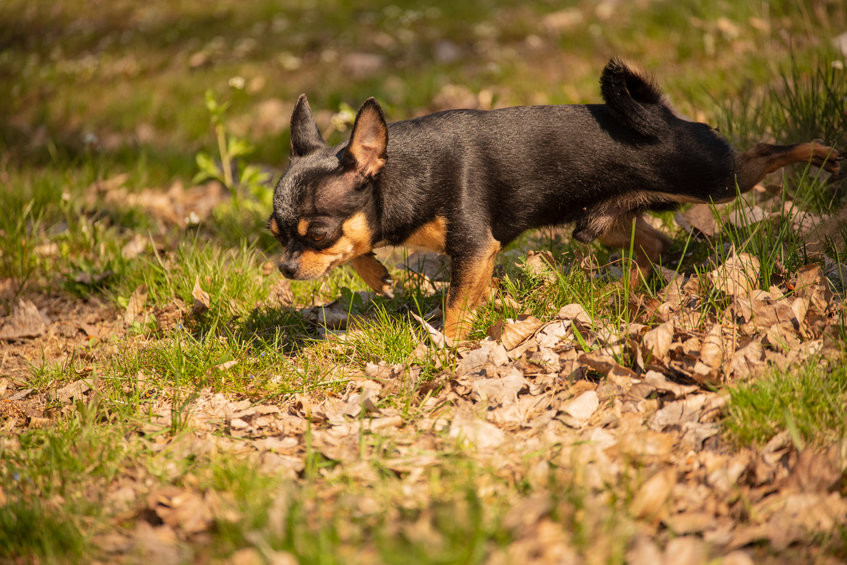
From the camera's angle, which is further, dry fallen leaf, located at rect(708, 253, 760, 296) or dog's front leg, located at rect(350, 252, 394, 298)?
dog's front leg, located at rect(350, 252, 394, 298)

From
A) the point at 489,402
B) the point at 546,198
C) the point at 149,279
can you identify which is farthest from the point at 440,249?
the point at 149,279

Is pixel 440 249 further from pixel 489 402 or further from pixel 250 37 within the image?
pixel 250 37

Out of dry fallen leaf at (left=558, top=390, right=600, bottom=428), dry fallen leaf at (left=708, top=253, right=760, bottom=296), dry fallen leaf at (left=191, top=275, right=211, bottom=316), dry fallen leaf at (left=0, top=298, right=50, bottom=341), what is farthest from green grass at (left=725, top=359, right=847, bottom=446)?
dry fallen leaf at (left=0, top=298, right=50, bottom=341)

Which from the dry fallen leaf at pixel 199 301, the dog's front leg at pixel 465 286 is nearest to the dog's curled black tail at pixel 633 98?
the dog's front leg at pixel 465 286

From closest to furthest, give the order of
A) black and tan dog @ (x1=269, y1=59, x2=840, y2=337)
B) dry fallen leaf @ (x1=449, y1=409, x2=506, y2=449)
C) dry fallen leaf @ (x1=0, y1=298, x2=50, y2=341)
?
dry fallen leaf @ (x1=449, y1=409, x2=506, y2=449), black and tan dog @ (x1=269, y1=59, x2=840, y2=337), dry fallen leaf @ (x1=0, y1=298, x2=50, y2=341)

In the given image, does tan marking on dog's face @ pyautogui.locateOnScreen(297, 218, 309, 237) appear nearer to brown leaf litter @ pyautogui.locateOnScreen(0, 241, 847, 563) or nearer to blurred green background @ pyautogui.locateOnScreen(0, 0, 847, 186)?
brown leaf litter @ pyautogui.locateOnScreen(0, 241, 847, 563)

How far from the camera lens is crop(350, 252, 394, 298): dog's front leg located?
400cm

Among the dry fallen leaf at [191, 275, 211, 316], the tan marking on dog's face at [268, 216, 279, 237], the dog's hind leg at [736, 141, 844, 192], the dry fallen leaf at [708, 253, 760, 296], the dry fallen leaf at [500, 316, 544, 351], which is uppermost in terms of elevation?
the dog's hind leg at [736, 141, 844, 192]

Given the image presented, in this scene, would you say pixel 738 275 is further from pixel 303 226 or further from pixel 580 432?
pixel 303 226

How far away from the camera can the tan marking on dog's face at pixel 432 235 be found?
3662mm

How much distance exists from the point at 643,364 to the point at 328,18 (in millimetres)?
8386

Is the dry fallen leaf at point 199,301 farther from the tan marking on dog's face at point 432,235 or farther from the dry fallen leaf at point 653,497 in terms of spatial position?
the dry fallen leaf at point 653,497

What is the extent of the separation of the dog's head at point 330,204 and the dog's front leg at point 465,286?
503 mm

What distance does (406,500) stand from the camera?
7.95 feet
